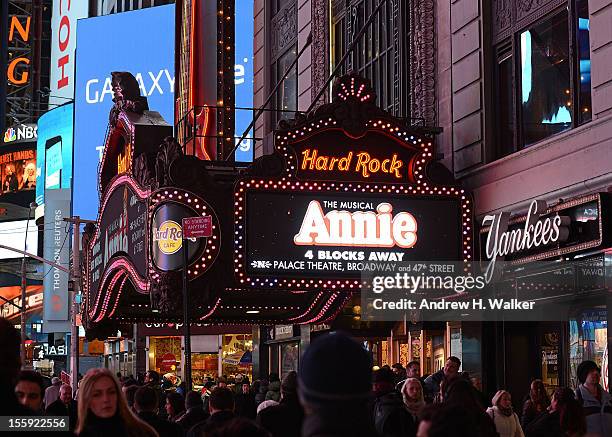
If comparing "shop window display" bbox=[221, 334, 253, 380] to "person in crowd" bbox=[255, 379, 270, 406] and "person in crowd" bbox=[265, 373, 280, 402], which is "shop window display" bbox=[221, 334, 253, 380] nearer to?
"person in crowd" bbox=[255, 379, 270, 406]

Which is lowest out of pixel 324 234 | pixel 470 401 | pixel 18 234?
pixel 470 401

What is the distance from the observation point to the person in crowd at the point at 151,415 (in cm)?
922

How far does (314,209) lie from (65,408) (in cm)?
783

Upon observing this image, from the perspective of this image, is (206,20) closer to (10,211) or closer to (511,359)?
(511,359)

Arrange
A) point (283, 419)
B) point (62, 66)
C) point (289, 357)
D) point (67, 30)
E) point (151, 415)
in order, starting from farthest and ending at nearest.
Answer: point (62, 66)
point (67, 30)
point (289, 357)
point (283, 419)
point (151, 415)

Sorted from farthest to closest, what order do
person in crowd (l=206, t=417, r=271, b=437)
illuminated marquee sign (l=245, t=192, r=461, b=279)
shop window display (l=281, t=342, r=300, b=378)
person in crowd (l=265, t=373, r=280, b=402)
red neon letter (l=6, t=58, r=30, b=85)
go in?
red neon letter (l=6, t=58, r=30, b=85), shop window display (l=281, t=342, r=300, b=378), illuminated marquee sign (l=245, t=192, r=461, b=279), person in crowd (l=265, t=373, r=280, b=402), person in crowd (l=206, t=417, r=271, b=437)

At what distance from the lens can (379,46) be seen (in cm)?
2395

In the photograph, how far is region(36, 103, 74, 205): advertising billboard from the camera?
84.2m

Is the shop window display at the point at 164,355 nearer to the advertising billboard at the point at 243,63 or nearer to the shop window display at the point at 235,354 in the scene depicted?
the shop window display at the point at 235,354

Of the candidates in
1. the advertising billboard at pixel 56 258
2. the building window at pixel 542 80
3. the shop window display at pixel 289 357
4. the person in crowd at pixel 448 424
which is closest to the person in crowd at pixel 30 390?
the person in crowd at pixel 448 424

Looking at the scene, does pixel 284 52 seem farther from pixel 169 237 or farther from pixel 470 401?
pixel 470 401

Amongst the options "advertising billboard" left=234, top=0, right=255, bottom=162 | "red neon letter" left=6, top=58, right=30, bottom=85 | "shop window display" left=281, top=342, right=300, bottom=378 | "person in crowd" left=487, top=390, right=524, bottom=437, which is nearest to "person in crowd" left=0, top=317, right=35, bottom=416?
"person in crowd" left=487, top=390, right=524, bottom=437

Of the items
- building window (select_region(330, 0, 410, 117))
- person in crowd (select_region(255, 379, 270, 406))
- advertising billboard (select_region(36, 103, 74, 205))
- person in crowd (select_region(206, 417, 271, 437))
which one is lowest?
person in crowd (select_region(255, 379, 270, 406))

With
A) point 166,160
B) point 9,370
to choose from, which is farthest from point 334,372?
point 166,160
